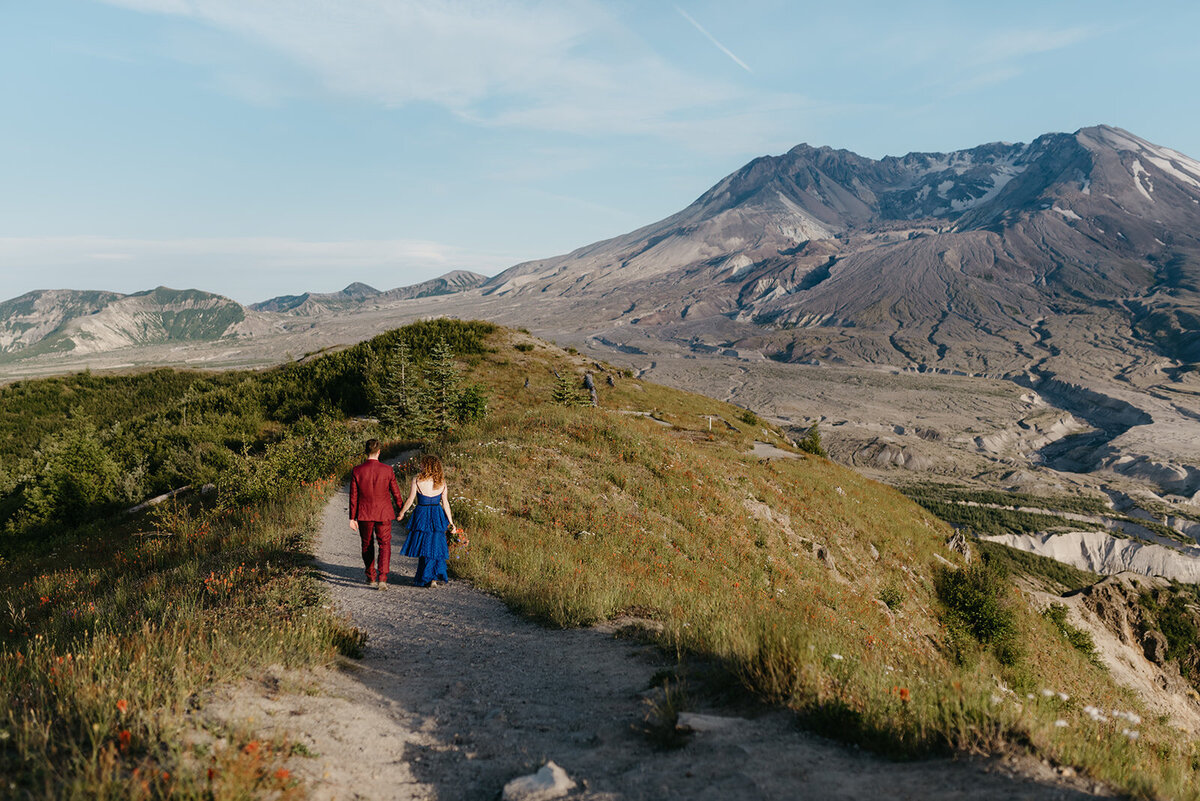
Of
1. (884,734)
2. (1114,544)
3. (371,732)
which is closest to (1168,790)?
(884,734)

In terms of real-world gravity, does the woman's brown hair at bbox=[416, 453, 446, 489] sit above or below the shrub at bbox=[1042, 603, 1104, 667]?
above

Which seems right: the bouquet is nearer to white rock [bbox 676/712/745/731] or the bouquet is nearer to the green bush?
white rock [bbox 676/712/745/731]

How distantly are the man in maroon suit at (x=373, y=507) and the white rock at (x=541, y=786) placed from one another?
6069 mm

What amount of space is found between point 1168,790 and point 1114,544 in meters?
119

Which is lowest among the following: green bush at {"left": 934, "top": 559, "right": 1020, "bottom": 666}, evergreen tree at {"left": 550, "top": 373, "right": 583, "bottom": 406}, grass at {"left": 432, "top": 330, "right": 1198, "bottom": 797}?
green bush at {"left": 934, "top": 559, "right": 1020, "bottom": 666}

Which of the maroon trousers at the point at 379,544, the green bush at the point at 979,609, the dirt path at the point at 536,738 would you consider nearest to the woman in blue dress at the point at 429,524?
the maroon trousers at the point at 379,544

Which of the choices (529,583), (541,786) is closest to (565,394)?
(529,583)

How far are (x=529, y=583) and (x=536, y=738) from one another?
416cm

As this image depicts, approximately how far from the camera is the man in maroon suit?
30.7 feet

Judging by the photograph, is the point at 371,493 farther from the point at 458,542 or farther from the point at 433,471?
the point at 458,542

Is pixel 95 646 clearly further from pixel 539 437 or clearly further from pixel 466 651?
pixel 539 437

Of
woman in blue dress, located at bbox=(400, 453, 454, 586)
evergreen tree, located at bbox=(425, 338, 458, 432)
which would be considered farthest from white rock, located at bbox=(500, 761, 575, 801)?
evergreen tree, located at bbox=(425, 338, 458, 432)

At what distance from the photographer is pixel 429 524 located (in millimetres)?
9742

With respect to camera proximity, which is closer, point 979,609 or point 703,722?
point 703,722
